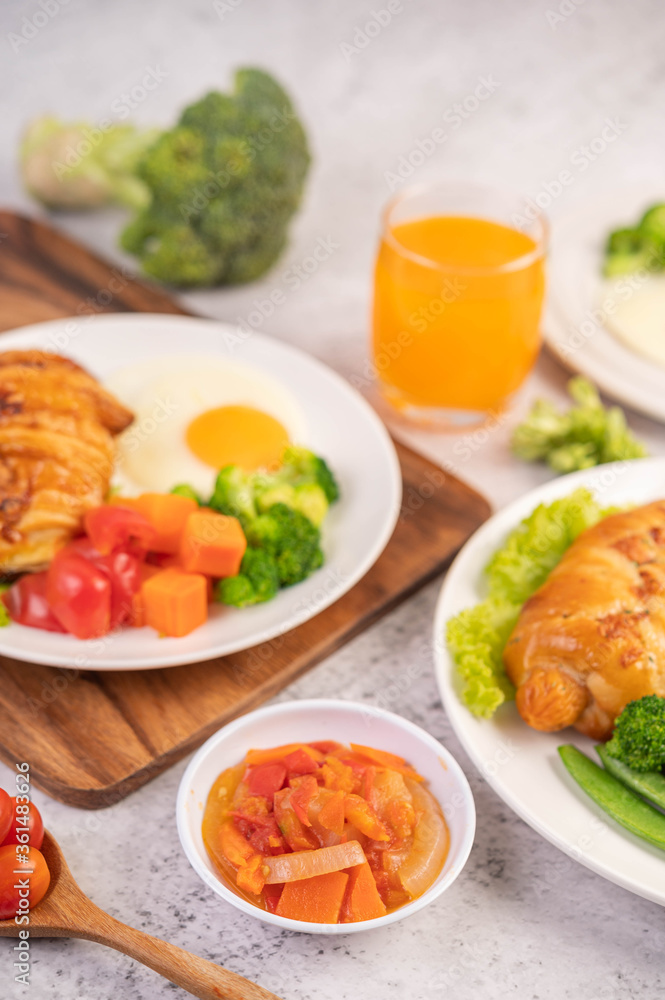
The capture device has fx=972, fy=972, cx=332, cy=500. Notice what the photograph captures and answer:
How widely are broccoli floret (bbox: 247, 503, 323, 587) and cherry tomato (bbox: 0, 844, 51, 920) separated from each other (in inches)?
48.6

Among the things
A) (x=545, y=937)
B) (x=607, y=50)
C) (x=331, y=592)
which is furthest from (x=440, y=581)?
(x=607, y=50)

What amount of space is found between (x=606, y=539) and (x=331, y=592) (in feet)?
2.97

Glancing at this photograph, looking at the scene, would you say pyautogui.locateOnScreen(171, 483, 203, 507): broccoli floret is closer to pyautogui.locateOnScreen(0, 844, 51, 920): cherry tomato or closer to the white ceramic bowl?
the white ceramic bowl

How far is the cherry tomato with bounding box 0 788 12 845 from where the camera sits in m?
2.32

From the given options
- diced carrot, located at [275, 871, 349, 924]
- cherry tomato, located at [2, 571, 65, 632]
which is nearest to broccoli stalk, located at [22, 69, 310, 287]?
cherry tomato, located at [2, 571, 65, 632]

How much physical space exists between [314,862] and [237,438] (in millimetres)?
1880

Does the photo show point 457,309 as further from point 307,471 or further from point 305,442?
point 307,471

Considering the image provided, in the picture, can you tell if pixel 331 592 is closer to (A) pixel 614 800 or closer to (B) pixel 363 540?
(B) pixel 363 540

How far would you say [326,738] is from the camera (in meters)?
2.77

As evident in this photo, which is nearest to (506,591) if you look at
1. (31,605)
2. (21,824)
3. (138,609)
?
(138,609)

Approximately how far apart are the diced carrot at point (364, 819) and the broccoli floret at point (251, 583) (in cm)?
90

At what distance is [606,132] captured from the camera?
7223 millimetres

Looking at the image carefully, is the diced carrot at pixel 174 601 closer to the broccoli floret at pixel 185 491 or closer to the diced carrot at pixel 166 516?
the diced carrot at pixel 166 516

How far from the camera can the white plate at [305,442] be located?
9.77 ft
